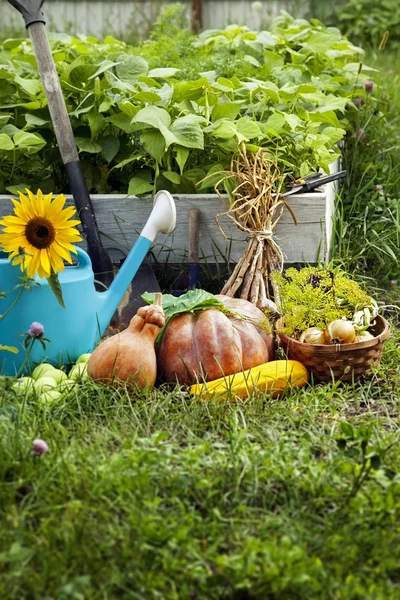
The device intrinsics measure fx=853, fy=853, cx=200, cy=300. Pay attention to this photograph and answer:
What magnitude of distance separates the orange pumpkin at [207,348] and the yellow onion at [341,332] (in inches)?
9.6

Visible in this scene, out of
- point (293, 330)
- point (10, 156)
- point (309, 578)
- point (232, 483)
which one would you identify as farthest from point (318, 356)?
point (10, 156)

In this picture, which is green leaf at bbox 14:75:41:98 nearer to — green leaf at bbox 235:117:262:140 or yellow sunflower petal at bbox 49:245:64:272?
green leaf at bbox 235:117:262:140

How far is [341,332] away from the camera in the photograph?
2793 mm

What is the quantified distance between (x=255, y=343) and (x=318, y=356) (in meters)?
0.22

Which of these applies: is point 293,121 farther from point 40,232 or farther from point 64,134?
point 40,232

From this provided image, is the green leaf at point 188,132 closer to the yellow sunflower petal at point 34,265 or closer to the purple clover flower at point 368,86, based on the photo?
the yellow sunflower petal at point 34,265

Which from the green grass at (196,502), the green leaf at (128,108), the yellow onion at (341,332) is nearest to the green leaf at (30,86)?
the green leaf at (128,108)

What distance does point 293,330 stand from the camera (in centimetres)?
290

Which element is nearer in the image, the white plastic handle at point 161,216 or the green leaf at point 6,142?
the white plastic handle at point 161,216

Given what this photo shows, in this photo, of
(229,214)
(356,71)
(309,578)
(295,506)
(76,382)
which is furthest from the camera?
(356,71)

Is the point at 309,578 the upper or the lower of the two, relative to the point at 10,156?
lower

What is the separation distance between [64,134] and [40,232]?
0.82m

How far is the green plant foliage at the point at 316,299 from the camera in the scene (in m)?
2.87

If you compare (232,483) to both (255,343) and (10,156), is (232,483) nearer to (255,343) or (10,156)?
(255,343)
